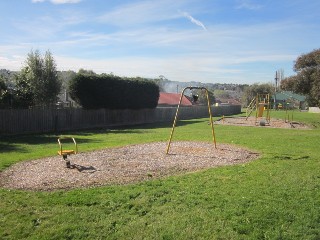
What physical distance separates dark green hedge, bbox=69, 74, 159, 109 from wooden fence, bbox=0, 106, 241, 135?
2.23 ft

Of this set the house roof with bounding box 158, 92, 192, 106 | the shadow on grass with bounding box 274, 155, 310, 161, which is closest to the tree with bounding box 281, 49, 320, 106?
the house roof with bounding box 158, 92, 192, 106

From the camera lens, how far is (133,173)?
393 inches

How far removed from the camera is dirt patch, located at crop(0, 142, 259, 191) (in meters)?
9.10

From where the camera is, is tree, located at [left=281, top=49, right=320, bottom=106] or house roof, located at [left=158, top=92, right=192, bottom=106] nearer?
tree, located at [left=281, top=49, right=320, bottom=106]

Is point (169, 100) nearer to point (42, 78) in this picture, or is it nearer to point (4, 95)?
point (42, 78)

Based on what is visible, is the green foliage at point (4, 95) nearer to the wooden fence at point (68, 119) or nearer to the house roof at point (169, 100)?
the wooden fence at point (68, 119)

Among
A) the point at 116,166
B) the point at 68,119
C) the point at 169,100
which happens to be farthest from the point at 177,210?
the point at 169,100

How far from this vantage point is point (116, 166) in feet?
35.9

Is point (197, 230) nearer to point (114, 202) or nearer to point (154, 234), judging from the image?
point (154, 234)

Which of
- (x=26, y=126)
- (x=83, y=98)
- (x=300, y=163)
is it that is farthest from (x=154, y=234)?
(x=83, y=98)

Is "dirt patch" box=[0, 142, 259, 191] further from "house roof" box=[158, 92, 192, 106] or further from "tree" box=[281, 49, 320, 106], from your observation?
"house roof" box=[158, 92, 192, 106]

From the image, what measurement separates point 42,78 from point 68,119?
5.51 meters

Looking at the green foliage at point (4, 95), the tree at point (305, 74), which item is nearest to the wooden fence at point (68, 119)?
the green foliage at point (4, 95)

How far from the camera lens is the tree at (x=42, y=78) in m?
30.7
